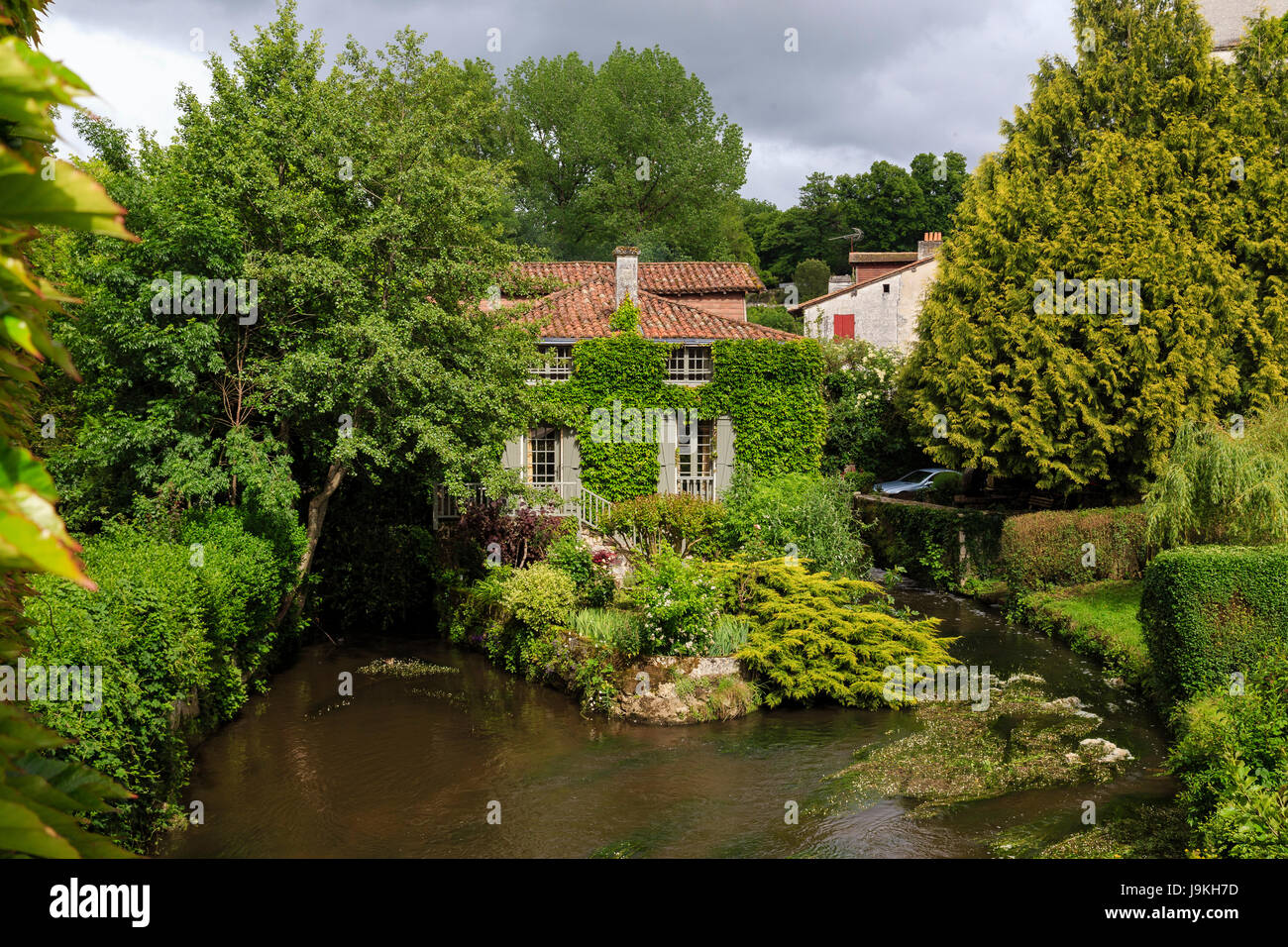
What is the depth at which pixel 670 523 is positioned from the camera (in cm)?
2189

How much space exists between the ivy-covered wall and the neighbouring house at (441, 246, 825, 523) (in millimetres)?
30

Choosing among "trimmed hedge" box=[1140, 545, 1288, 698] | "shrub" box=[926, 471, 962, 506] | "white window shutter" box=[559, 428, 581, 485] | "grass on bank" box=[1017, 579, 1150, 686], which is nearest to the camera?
"trimmed hedge" box=[1140, 545, 1288, 698]

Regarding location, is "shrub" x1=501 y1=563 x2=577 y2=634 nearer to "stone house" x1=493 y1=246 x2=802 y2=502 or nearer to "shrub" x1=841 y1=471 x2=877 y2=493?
"stone house" x1=493 y1=246 x2=802 y2=502

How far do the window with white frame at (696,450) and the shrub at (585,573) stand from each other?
8.67 m

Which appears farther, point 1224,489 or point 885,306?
point 885,306

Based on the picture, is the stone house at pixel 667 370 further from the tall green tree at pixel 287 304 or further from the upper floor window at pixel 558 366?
the tall green tree at pixel 287 304

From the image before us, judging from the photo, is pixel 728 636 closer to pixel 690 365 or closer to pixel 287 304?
pixel 287 304

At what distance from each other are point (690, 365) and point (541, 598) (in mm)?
11684

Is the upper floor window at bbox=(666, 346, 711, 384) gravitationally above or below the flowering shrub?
above

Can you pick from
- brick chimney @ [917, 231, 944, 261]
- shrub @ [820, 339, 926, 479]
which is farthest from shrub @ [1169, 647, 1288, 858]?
brick chimney @ [917, 231, 944, 261]

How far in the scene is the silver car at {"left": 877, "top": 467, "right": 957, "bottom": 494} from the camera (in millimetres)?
33750

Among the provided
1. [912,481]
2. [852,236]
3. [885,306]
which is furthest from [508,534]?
[852,236]

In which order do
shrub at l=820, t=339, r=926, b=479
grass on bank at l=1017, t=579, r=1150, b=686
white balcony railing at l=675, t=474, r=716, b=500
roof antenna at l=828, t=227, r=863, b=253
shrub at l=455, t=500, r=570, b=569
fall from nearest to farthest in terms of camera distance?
grass on bank at l=1017, t=579, r=1150, b=686
shrub at l=455, t=500, r=570, b=569
white balcony railing at l=675, t=474, r=716, b=500
shrub at l=820, t=339, r=926, b=479
roof antenna at l=828, t=227, r=863, b=253
